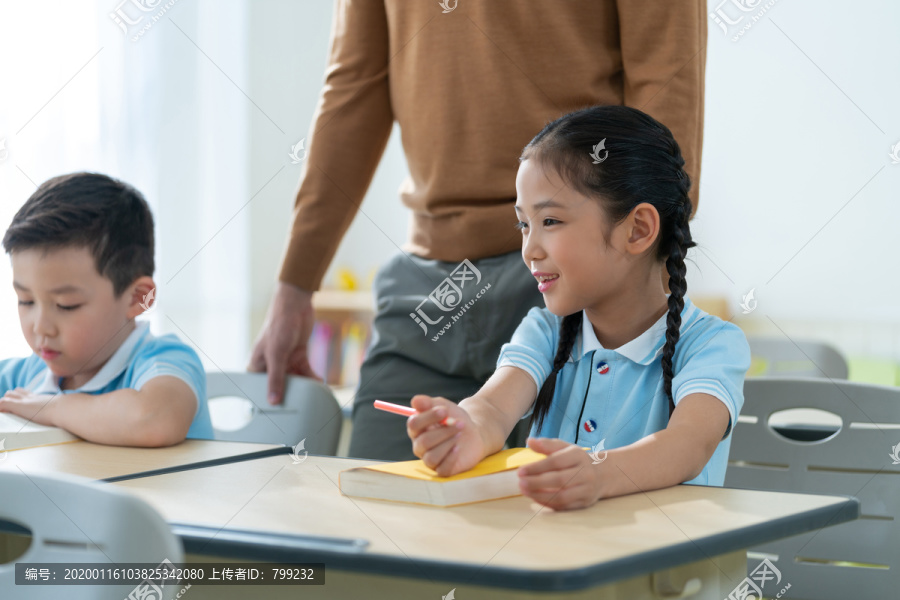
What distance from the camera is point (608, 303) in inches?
43.7

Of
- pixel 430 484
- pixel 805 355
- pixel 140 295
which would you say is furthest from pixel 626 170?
pixel 805 355

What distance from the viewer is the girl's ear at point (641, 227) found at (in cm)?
107

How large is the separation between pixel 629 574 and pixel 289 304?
105 centimetres

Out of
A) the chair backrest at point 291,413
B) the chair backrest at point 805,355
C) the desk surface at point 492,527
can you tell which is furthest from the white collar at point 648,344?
the chair backrest at point 805,355

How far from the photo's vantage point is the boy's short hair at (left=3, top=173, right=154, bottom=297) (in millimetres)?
1268

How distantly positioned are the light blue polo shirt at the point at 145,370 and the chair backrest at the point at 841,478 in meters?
0.79

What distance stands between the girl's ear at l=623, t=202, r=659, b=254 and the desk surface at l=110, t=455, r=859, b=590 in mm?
348

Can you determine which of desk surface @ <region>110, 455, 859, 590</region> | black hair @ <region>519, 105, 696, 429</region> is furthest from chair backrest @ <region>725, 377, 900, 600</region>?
desk surface @ <region>110, 455, 859, 590</region>

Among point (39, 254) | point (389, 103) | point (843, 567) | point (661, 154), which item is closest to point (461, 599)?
point (661, 154)

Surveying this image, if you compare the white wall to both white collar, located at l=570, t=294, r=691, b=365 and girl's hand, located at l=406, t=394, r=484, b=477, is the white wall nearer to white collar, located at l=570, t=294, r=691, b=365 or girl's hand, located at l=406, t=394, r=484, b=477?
white collar, located at l=570, t=294, r=691, b=365

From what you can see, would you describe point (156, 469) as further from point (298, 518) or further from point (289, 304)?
point (289, 304)

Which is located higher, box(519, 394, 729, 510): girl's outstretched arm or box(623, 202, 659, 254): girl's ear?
box(623, 202, 659, 254): girl's ear

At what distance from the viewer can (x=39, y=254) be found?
1.25 metres

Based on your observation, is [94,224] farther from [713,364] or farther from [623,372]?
[713,364]
